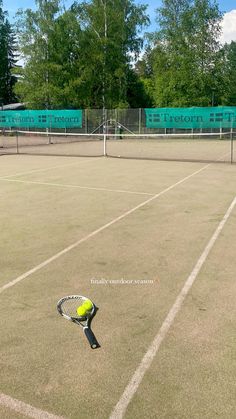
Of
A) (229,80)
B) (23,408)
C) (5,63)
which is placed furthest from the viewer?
(5,63)

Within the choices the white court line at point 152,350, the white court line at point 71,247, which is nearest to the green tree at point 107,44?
the white court line at point 71,247

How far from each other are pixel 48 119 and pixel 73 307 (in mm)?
36507

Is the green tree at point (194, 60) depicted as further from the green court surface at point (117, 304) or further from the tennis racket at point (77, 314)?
the tennis racket at point (77, 314)

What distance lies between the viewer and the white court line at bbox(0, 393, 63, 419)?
3.06 metres

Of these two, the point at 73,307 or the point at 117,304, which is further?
the point at 117,304

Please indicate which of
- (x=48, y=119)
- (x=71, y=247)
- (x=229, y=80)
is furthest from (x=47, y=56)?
(x=71, y=247)

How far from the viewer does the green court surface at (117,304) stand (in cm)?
328

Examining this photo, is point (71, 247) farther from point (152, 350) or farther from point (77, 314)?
point (152, 350)

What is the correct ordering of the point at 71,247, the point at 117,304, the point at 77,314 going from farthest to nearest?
the point at 71,247 < the point at 117,304 < the point at 77,314

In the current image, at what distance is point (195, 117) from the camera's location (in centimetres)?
3650

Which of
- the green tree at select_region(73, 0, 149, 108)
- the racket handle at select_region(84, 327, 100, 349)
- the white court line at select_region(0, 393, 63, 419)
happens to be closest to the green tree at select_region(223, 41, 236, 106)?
the green tree at select_region(73, 0, 149, 108)

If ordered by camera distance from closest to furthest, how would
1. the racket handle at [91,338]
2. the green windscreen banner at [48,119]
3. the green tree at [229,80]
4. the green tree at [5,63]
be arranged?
the racket handle at [91,338]
the green windscreen banner at [48,119]
the green tree at [229,80]
the green tree at [5,63]

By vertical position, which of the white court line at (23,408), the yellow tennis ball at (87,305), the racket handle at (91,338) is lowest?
the white court line at (23,408)

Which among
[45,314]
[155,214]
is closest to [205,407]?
[45,314]
